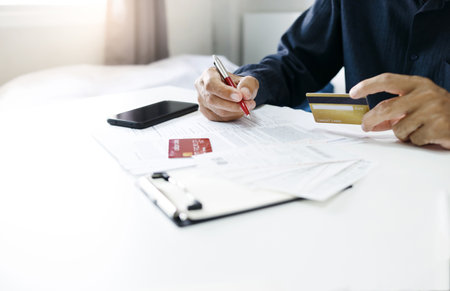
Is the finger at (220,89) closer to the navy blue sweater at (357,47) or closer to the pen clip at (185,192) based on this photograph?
the navy blue sweater at (357,47)

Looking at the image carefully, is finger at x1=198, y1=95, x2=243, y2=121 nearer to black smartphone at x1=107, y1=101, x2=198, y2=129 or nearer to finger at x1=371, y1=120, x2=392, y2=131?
black smartphone at x1=107, y1=101, x2=198, y2=129

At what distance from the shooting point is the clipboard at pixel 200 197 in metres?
0.42

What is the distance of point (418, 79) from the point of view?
63 cm

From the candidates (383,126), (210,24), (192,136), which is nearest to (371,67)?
(383,126)

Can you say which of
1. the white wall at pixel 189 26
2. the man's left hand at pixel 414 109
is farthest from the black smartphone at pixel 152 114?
the white wall at pixel 189 26

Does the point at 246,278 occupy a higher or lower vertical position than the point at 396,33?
lower

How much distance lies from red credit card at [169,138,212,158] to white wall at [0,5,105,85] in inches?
63.2

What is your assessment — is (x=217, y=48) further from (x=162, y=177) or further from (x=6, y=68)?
(x=162, y=177)

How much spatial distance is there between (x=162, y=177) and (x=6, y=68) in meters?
1.74

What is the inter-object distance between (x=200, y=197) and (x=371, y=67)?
2.54 feet

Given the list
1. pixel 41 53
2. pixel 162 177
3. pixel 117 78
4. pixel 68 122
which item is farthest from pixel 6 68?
pixel 162 177

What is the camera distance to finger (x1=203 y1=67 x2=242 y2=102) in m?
0.74

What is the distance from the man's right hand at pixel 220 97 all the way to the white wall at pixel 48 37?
1473 mm

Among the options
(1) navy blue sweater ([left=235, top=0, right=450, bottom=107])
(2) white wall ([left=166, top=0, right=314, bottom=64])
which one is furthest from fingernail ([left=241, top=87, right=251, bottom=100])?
(2) white wall ([left=166, top=0, right=314, bottom=64])
